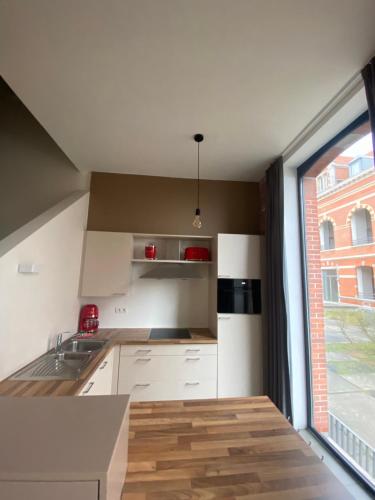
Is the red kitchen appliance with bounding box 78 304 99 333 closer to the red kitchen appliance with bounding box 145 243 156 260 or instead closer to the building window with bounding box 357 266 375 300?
the red kitchen appliance with bounding box 145 243 156 260

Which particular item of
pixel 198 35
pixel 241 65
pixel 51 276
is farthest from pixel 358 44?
pixel 51 276

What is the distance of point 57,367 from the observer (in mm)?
1857

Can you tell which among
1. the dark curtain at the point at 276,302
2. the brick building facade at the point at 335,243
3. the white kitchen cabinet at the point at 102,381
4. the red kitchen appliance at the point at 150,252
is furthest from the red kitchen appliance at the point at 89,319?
the brick building facade at the point at 335,243

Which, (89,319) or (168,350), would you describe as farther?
(89,319)

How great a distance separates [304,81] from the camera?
1604 millimetres

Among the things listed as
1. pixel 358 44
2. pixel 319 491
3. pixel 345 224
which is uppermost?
pixel 358 44

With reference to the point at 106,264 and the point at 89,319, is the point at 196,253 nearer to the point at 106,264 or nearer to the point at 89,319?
the point at 106,264

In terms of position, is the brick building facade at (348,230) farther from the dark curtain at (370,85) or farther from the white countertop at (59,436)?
the white countertop at (59,436)

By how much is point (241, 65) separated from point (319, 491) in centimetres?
211

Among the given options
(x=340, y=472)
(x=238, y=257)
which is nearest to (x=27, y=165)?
(x=238, y=257)

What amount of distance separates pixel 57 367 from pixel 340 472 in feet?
7.93

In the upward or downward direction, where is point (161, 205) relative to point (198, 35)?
downward

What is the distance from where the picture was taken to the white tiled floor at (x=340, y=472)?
5.32 feet

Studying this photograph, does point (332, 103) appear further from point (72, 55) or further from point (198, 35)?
point (72, 55)
